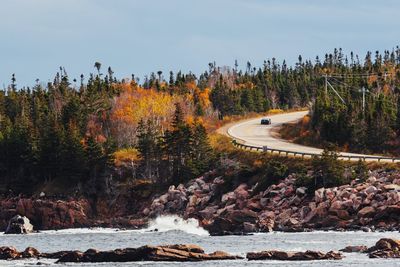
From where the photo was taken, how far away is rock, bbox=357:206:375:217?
87.9 m

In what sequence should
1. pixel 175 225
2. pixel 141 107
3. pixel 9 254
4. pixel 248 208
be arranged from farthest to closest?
pixel 141 107
pixel 175 225
pixel 248 208
pixel 9 254

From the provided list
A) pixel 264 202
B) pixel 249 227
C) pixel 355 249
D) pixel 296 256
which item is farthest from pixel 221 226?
pixel 296 256

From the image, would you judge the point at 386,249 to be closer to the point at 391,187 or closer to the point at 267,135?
the point at 391,187

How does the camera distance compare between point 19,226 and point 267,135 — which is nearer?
point 19,226

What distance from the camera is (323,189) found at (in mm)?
96875

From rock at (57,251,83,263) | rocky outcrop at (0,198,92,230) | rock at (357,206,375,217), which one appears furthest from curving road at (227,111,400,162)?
rock at (57,251,83,263)

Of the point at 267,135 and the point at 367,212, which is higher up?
the point at 267,135

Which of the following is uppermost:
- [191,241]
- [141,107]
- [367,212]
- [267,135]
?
[141,107]

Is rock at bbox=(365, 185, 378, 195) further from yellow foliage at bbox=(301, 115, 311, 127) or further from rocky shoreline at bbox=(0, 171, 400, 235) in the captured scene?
yellow foliage at bbox=(301, 115, 311, 127)

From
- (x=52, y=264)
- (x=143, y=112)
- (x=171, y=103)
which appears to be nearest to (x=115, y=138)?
(x=143, y=112)

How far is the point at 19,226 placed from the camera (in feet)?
367

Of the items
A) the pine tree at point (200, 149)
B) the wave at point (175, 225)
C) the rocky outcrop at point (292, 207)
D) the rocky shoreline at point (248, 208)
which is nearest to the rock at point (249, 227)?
the rocky outcrop at point (292, 207)

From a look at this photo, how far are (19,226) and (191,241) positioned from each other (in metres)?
33.8

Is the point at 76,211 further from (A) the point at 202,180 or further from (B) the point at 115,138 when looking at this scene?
(B) the point at 115,138
